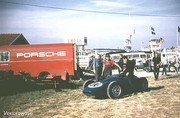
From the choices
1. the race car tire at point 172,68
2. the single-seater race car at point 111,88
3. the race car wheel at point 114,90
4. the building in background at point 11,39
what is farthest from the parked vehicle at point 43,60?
the building in background at point 11,39

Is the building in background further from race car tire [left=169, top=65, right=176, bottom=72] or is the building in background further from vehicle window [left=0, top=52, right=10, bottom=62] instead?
race car tire [left=169, top=65, right=176, bottom=72]

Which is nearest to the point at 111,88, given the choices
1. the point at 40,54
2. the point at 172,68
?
the point at 40,54

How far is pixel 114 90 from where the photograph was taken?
7.60m

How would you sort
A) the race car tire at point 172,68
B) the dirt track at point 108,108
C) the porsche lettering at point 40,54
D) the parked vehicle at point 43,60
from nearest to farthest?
the dirt track at point 108,108 < the parked vehicle at point 43,60 < the porsche lettering at point 40,54 < the race car tire at point 172,68

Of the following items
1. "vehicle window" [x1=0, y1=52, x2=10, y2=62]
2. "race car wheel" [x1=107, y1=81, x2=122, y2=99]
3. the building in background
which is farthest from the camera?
the building in background

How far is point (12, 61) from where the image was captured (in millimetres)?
14586

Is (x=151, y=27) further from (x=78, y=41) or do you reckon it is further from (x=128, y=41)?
(x=78, y=41)

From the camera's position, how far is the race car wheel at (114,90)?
7404 millimetres

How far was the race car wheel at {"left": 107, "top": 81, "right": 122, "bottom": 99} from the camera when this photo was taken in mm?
7404

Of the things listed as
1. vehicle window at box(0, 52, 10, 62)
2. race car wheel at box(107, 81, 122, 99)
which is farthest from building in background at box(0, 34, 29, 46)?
race car wheel at box(107, 81, 122, 99)

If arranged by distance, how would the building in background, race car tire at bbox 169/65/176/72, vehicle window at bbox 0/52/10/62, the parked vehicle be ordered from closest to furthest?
the parked vehicle < vehicle window at bbox 0/52/10/62 < race car tire at bbox 169/65/176/72 < the building in background

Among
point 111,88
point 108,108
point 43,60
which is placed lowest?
point 108,108

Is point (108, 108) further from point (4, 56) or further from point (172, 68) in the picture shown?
point (172, 68)

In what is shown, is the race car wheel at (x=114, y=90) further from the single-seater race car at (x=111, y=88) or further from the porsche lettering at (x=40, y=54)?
the porsche lettering at (x=40, y=54)
